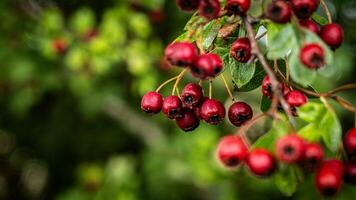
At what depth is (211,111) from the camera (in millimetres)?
1604

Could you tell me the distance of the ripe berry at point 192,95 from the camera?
1.63 metres

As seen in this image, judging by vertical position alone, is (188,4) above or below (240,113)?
above

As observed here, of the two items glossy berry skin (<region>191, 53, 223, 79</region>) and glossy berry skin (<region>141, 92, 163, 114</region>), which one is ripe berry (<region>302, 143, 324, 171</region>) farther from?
glossy berry skin (<region>141, 92, 163, 114</region>)

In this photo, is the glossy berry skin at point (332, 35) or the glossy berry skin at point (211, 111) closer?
the glossy berry skin at point (332, 35)

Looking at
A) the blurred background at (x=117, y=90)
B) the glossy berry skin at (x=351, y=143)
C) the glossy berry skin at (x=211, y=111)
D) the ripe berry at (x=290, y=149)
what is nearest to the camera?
the ripe berry at (x=290, y=149)

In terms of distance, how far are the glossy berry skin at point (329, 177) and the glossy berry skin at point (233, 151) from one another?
181 mm

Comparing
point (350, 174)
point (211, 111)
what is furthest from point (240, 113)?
point (350, 174)

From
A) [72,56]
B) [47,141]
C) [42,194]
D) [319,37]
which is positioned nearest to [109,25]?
[72,56]

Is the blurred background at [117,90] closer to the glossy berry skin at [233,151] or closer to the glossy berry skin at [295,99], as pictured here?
the glossy berry skin at [295,99]

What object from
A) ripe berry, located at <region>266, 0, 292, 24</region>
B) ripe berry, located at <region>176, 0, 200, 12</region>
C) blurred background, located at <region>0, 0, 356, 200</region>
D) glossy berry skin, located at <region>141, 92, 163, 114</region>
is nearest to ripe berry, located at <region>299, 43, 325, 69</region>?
ripe berry, located at <region>266, 0, 292, 24</region>

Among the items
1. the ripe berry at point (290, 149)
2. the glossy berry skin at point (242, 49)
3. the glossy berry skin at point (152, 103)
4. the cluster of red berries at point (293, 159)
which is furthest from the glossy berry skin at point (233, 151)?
the glossy berry skin at point (152, 103)

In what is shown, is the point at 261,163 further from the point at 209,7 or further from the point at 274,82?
the point at 209,7

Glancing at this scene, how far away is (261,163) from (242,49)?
460mm

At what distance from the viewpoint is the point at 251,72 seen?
1721mm
